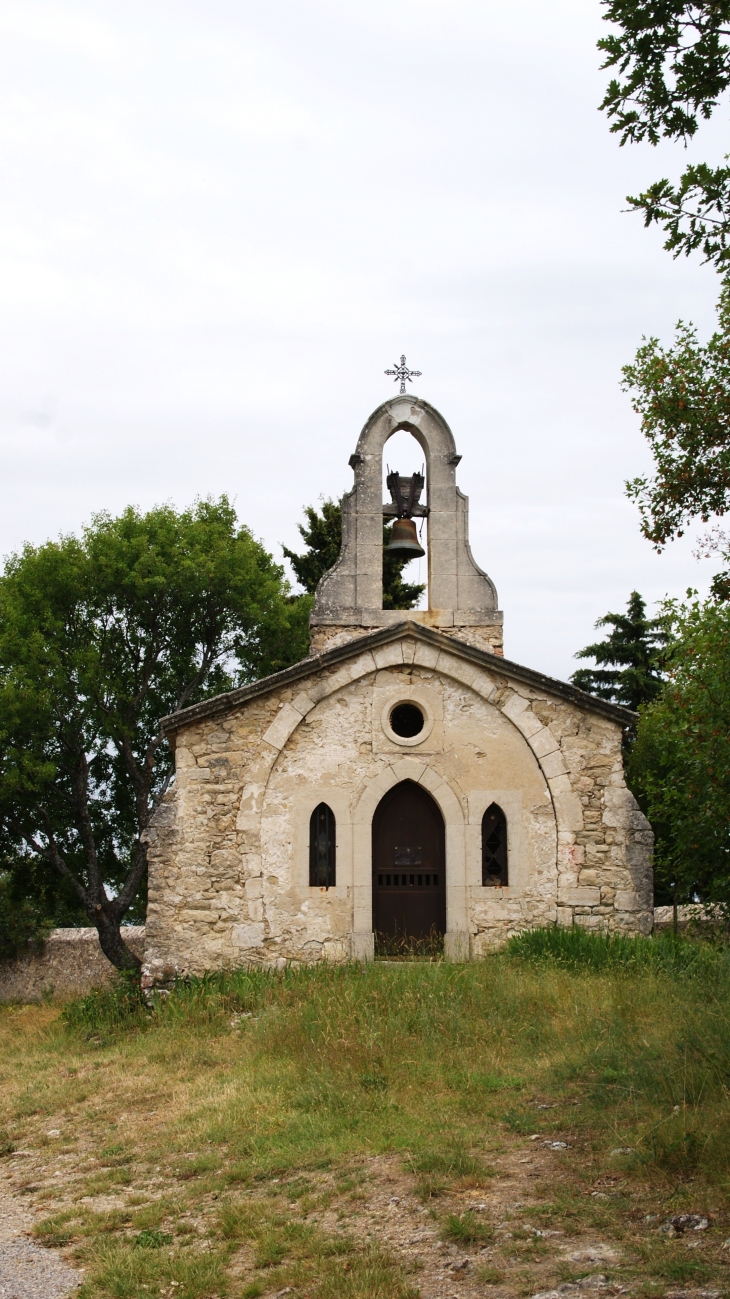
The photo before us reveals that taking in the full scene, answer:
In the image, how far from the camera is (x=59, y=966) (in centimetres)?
2159

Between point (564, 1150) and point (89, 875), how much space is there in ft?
57.0

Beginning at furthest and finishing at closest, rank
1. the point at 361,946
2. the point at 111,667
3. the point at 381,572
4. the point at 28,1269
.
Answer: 1. the point at 111,667
2. the point at 381,572
3. the point at 361,946
4. the point at 28,1269

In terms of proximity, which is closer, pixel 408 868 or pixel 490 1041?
pixel 490 1041

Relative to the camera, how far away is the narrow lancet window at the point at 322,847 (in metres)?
12.8

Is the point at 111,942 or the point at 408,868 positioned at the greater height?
the point at 408,868

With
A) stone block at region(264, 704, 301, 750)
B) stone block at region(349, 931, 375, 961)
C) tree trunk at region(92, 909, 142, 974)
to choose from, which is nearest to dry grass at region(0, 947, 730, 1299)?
stone block at region(349, 931, 375, 961)

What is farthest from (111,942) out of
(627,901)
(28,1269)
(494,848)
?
(28,1269)

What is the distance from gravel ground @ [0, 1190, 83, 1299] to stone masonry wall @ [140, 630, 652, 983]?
19.5 feet

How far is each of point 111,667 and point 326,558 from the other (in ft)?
18.7

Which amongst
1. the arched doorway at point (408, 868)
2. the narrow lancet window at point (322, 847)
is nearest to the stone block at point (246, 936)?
the narrow lancet window at point (322, 847)

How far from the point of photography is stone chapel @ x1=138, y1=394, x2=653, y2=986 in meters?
12.5

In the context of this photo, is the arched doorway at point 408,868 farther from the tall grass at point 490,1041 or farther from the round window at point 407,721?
the tall grass at point 490,1041

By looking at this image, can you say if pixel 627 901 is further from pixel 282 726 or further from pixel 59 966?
pixel 59 966

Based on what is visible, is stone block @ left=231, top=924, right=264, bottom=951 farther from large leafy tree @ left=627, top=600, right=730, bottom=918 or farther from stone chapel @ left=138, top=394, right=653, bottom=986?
large leafy tree @ left=627, top=600, right=730, bottom=918
